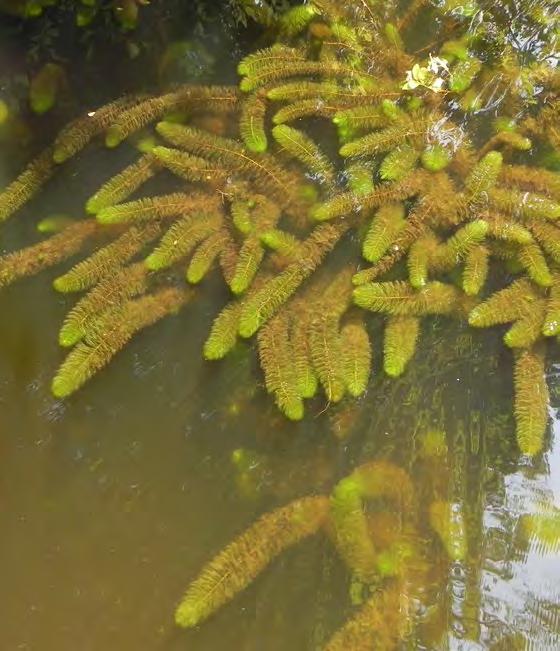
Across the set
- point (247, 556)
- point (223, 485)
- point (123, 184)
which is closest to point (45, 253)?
point (123, 184)

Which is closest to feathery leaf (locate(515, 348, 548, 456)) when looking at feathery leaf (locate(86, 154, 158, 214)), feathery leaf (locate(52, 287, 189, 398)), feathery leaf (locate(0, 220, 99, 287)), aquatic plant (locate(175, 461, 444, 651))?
aquatic plant (locate(175, 461, 444, 651))

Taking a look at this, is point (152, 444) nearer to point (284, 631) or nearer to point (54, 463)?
point (54, 463)

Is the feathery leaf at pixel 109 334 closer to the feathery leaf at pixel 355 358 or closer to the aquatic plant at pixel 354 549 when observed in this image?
the feathery leaf at pixel 355 358

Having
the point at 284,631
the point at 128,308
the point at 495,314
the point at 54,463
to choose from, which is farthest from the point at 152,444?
the point at 495,314

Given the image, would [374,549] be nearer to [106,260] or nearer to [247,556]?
[247,556]

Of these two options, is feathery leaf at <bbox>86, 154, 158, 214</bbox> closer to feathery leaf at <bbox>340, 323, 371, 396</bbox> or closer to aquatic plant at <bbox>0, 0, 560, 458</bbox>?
aquatic plant at <bbox>0, 0, 560, 458</bbox>

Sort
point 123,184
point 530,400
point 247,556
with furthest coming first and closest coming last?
point 123,184 < point 530,400 < point 247,556
